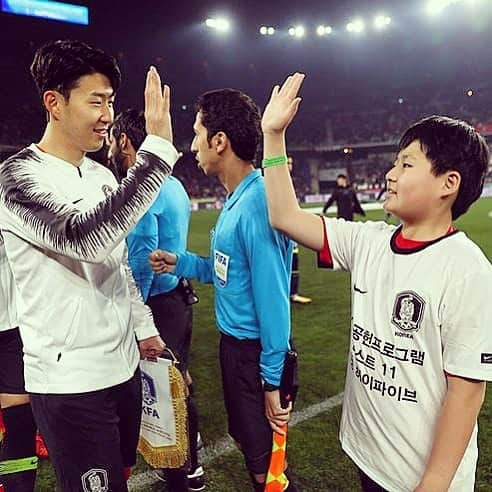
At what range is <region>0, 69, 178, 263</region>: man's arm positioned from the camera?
1.51m

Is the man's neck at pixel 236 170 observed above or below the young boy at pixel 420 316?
above

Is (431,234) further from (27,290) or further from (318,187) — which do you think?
(318,187)

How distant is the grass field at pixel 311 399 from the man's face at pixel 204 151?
1758 mm

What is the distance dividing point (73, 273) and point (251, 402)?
88 cm

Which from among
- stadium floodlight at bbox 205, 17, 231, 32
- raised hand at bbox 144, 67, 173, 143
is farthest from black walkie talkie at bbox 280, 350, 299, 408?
stadium floodlight at bbox 205, 17, 231, 32

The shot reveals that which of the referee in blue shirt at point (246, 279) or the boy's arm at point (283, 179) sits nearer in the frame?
the boy's arm at point (283, 179)

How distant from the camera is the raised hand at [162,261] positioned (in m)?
2.44

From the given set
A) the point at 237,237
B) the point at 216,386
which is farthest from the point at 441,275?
the point at 216,386

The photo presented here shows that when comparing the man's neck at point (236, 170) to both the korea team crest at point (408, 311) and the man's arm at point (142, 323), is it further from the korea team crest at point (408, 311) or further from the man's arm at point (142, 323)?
the korea team crest at point (408, 311)

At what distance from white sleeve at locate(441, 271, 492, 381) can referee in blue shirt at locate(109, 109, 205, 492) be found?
172 centimetres

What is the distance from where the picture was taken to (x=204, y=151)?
2201 millimetres

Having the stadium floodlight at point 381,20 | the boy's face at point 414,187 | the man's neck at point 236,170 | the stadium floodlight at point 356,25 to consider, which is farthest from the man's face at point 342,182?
the stadium floodlight at point 356,25

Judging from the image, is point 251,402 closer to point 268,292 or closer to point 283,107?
point 268,292

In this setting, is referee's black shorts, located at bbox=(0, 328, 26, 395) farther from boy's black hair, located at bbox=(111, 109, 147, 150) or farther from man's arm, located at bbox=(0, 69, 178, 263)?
boy's black hair, located at bbox=(111, 109, 147, 150)
